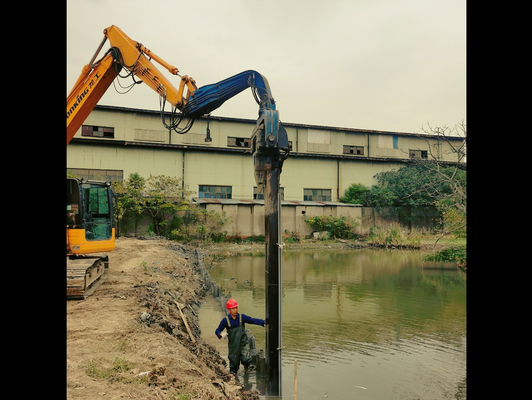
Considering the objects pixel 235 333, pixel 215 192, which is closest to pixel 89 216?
pixel 235 333

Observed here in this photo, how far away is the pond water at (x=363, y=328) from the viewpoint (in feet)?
20.9

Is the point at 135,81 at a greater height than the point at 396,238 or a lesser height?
greater

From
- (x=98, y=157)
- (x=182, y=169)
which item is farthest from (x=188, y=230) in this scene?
(x=98, y=157)

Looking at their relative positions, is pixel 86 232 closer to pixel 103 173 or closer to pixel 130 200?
pixel 130 200

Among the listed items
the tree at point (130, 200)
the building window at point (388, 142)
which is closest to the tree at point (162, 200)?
the tree at point (130, 200)

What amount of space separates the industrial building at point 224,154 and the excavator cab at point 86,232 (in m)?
15.6

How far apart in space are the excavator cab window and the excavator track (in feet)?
2.18

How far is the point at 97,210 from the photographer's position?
9438 mm

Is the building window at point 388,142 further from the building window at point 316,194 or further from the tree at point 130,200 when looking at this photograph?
the tree at point 130,200

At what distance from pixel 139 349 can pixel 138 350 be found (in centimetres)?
4

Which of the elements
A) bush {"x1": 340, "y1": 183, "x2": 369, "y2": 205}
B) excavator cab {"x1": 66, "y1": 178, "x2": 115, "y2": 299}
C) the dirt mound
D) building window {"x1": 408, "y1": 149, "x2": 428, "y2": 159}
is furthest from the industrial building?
the dirt mound

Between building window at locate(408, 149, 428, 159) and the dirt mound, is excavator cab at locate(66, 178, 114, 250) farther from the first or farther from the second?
building window at locate(408, 149, 428, 159)
